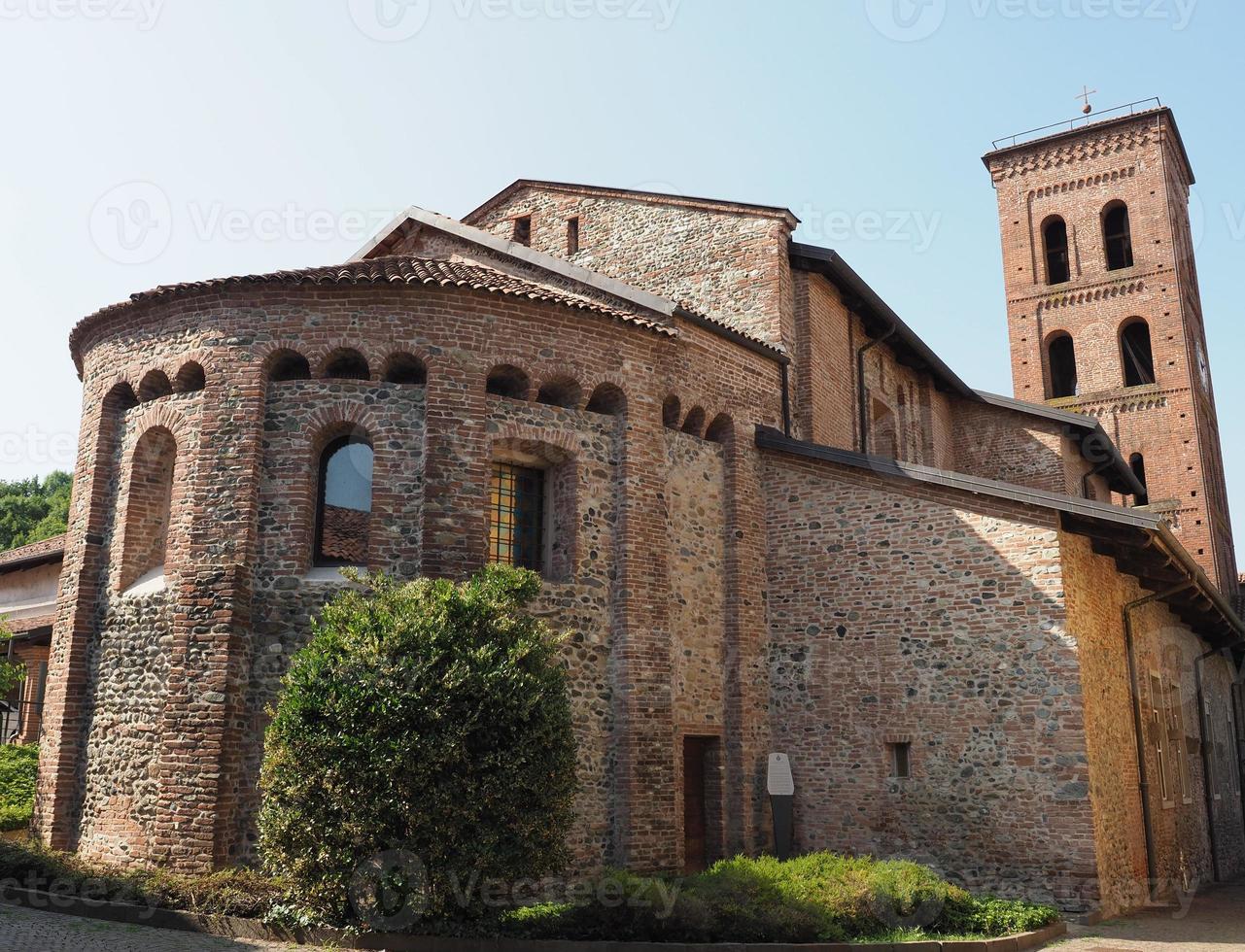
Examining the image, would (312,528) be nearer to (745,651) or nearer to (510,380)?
(510,380)

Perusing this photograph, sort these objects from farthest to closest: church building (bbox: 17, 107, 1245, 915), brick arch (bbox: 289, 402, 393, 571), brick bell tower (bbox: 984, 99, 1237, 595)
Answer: brick bell tower (bbox: 984, 99, 1237, 595) < brick arch (bbox: 289, 402, 393, 571) < church building (bbox: 17, 107, 1245, 915)

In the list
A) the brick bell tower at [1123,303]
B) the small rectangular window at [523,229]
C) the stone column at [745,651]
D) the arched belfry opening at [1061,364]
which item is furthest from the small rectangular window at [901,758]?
the arched belfry opening at [1061,364]

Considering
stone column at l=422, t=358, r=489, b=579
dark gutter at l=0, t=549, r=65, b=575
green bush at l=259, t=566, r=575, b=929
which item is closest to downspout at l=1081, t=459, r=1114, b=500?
stone column at l=422, t=358, r=489, b=579

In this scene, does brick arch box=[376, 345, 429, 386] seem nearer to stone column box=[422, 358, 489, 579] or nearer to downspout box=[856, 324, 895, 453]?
stone column box=[422, 358, 489, 579]

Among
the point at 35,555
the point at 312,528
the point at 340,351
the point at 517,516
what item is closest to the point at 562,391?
the point at 517,516

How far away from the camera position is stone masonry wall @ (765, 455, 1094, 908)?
13453 mm

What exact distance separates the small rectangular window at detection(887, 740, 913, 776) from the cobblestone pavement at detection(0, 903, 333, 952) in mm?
8183

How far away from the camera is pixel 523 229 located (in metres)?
21.2

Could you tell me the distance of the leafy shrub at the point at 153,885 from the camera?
10812 mm

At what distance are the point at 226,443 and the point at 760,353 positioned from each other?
8211mm

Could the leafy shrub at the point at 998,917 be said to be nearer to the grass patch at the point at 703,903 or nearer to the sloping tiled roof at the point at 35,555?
the grass patch at the point at 703,903

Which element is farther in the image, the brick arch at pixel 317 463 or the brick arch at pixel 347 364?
the brick arch at pixel 347 364

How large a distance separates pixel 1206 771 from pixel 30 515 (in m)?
45.9

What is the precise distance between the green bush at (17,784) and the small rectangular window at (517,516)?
25.4 feet
